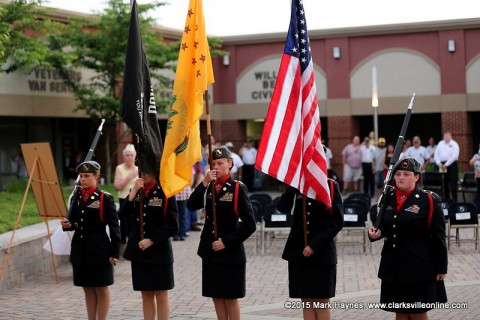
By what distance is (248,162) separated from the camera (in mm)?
30109

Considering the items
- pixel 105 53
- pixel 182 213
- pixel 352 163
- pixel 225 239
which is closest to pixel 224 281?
pixel 225 239

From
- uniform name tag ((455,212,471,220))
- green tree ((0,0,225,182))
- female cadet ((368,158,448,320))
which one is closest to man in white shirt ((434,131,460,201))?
→ uniform name tag ((455,212,471,220))

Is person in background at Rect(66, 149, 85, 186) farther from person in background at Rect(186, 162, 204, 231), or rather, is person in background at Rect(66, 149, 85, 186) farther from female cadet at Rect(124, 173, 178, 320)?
female cadet at Rect(124, 173, 178, 320)

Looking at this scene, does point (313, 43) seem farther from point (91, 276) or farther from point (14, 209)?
point (91, 276)

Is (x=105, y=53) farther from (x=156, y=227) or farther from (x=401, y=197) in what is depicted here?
(x=401, y=197)

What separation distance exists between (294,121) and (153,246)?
1884 mm

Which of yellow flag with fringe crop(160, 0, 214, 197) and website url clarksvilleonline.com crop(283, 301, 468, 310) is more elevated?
yellow flag with fringe crop(160, 0, 214, 197)

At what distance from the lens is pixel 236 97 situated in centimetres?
3281

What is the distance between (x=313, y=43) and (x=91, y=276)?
2364cm

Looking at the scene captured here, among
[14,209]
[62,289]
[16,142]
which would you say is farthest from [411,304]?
[16,142]

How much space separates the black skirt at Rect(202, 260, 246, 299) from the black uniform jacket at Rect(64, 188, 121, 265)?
1.12 m

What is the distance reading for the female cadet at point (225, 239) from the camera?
8.57 metres

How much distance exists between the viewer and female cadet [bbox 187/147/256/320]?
8.57 metres

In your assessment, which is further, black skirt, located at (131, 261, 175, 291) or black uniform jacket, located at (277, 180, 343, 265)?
black skirt, located at (131, 261, 175, 291)
